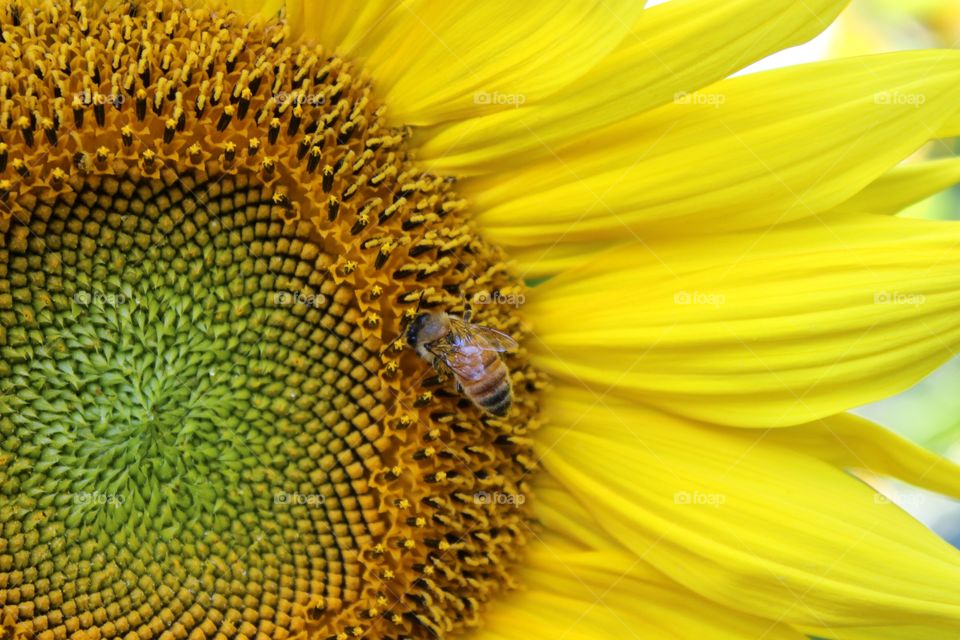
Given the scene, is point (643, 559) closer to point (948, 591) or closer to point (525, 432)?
point (525, 432)

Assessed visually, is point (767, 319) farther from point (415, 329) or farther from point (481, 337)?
point (415, 329)

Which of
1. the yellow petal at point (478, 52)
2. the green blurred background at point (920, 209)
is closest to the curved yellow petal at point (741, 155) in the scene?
the yellow petal at point (478, 52)

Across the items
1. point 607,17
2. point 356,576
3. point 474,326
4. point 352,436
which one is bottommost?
point 356,576

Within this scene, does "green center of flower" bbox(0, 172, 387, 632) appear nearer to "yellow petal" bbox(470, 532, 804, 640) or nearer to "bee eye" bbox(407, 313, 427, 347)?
"bee eye" bbox(407, 313, 427, 347)

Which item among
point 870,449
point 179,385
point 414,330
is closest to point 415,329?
point 414,330

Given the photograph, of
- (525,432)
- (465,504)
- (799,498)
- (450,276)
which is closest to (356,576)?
(465,504)

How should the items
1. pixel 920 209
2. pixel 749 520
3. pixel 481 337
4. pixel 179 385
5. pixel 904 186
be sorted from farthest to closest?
1. pixel 920 209
2. pixel 904 186
3. pixel 749 520
4. pixel 481 337
5. pixel 179 385
